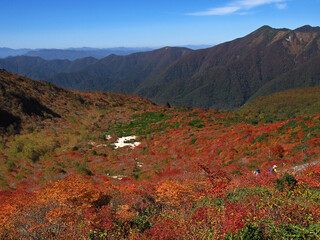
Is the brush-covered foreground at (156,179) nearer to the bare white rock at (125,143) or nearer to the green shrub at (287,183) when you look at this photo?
the green shrub at (287,183)

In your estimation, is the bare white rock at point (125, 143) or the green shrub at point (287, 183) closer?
the green shrub at point (287, 183)

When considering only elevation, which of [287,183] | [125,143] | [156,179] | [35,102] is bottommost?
[125,143]

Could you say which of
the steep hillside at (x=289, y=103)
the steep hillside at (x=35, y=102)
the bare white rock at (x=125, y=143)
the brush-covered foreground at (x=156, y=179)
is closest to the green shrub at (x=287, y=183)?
the brush-covered foreground at (x=156, y=179)

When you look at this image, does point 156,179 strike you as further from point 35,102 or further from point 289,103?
point 289,103

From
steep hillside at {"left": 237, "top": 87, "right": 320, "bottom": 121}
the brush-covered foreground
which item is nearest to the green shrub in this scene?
the brush-covered foreground

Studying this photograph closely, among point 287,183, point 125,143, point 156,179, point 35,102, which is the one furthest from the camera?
point 35,102

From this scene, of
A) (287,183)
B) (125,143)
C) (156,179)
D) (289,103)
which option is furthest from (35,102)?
(289,103)

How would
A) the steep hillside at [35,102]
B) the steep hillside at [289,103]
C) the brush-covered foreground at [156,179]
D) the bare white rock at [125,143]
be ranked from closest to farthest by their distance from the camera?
the brush-covered foreground at [156,179]
the bare white rock at [125,143]
the steep hillside at [35,102]
the steep hillside at [289,103]

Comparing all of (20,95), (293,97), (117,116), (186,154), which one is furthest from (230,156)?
(293,97)
